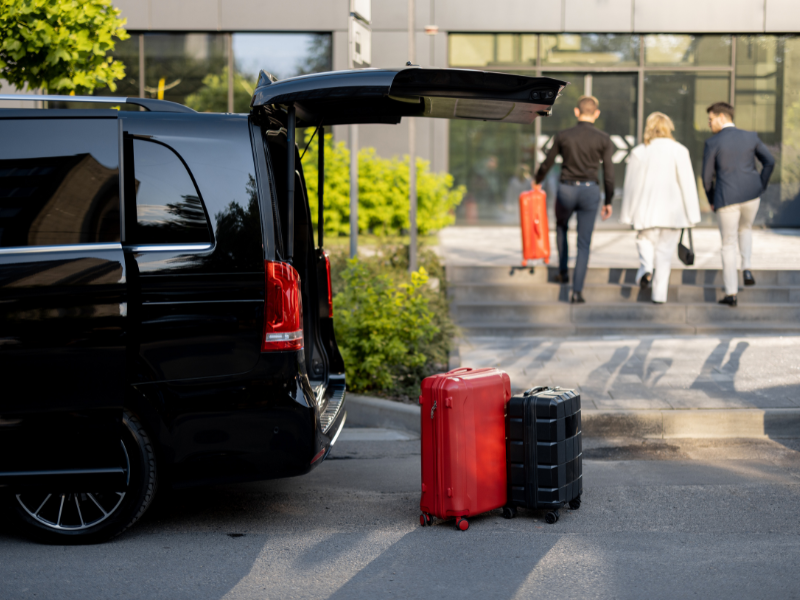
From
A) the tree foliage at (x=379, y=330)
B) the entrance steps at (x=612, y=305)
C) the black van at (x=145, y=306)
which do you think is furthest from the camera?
the entrance steps at (x=612, y=305)

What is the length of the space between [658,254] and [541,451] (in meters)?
5.44

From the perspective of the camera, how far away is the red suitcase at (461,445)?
4.14 meters

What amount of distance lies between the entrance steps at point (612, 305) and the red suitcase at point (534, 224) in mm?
252

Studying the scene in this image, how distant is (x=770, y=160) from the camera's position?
8828 mm

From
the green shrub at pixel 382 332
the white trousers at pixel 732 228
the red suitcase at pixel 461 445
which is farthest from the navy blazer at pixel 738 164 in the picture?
the red suitcase at pixel 461 445

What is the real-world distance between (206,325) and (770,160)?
7.03 m

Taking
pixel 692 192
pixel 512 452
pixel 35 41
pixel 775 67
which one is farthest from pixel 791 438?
pixel 775 67

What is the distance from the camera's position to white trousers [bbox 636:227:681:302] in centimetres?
915

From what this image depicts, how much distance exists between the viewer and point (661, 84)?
50.0 ft

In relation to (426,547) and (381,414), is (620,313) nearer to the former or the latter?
(381,414)

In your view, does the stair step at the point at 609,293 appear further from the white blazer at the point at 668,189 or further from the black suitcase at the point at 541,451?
the black suitcase at the point at 541,451

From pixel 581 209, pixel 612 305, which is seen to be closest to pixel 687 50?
pixel 581 209

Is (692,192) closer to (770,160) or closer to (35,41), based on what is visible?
(770,160)

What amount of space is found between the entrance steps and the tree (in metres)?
4.40
